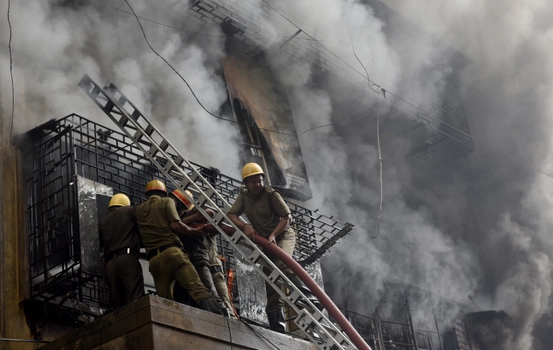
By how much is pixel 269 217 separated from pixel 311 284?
→ 1062 millimetres

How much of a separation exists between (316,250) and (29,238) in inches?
182

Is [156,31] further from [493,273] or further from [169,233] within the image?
[493,273]

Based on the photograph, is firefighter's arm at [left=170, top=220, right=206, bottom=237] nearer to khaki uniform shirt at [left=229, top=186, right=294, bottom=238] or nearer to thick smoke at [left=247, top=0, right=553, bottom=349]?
khaki uniform shirt at [left=229, top=186, right=294, bottom=238]

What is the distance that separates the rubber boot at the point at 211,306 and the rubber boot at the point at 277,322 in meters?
1.11

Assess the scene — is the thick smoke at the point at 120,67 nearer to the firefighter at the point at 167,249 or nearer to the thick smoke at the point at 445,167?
the firefighter at the point at 167,249

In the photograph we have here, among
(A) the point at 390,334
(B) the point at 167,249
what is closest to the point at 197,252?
Answer: (B) the point at 167,249

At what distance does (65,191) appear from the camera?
9.45 meters

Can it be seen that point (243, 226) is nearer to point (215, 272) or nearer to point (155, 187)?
point (215, 272)

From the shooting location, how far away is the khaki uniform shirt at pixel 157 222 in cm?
795

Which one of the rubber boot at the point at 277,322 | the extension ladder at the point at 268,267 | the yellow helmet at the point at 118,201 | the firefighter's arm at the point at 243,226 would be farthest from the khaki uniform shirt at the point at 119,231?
the rubber boot at the point at 277,322

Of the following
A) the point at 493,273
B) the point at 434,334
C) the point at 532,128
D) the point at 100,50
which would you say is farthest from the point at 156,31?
the point at 532,128

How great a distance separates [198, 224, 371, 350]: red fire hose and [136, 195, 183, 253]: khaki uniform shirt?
0.42 meters

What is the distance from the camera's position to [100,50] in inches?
470

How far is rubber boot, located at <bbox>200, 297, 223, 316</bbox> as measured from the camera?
7.50 metres
